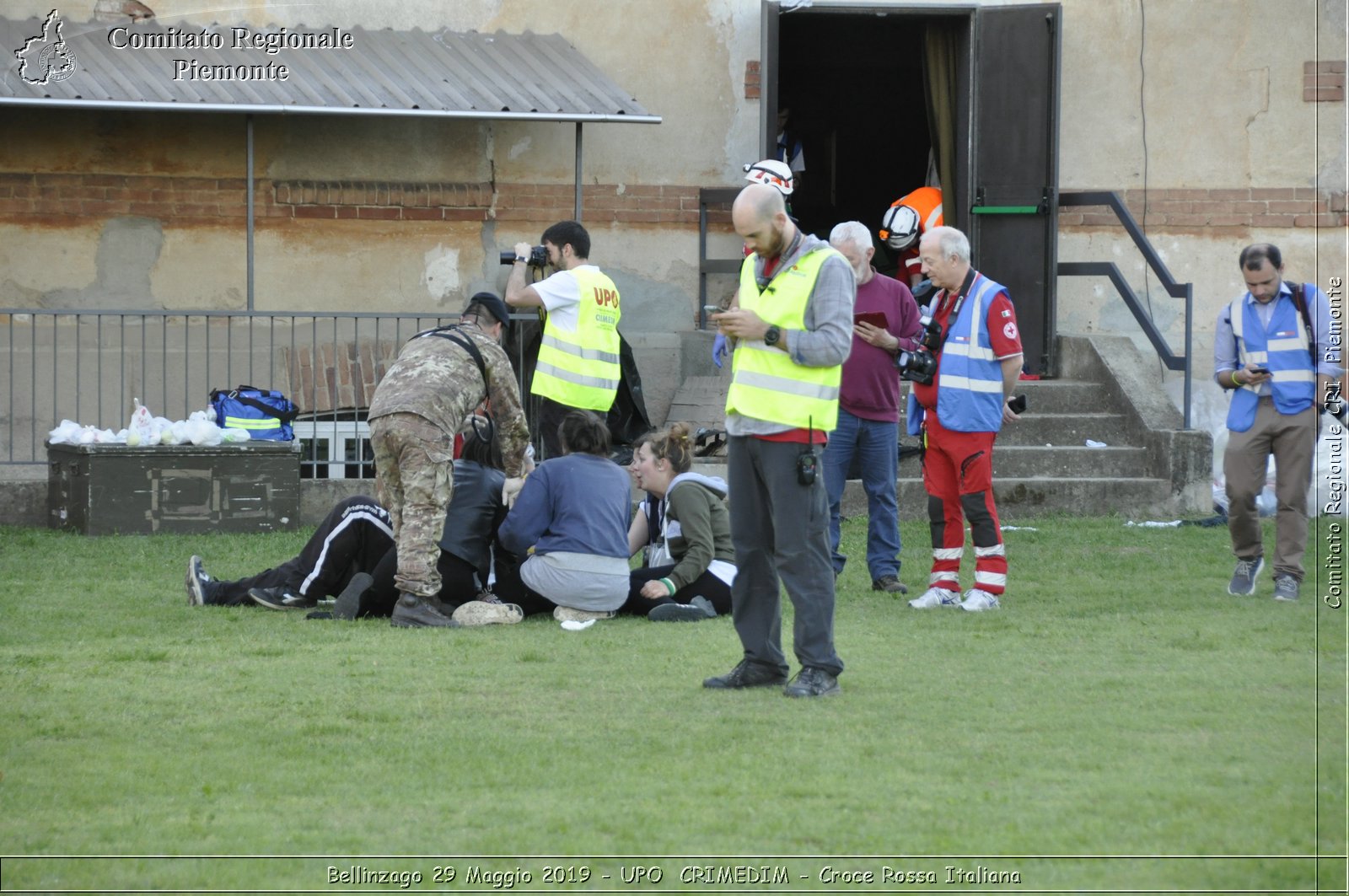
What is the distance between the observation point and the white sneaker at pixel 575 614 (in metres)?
7.34

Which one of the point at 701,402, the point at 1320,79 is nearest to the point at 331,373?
the point at 701,402

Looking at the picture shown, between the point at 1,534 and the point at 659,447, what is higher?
the point at 659,447

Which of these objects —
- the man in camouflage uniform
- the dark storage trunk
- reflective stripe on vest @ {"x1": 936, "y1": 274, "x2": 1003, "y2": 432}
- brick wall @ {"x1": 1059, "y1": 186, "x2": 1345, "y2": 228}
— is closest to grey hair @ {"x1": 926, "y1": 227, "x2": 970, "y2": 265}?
reflective stripe on vest @ {"x1": 936, "y1": 274, "x2": 1003, "y2": 432}

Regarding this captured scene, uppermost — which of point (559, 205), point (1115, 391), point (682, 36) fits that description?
point (682, 36)

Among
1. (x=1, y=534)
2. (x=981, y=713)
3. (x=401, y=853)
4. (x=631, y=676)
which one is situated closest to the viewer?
(x=401, y=853)

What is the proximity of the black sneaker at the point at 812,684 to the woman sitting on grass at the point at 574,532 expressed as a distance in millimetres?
1800

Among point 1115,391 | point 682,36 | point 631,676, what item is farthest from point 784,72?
point 631,676

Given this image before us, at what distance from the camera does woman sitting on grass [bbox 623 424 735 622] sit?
24.6 feet

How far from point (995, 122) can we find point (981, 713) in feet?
26.0

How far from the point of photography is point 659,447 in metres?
7.67

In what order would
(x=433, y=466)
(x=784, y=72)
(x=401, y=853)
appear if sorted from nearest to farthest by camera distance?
(x=401, y=853), (x=433, y=466), (x=784, y=72)

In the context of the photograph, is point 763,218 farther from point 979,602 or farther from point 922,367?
point 979,602

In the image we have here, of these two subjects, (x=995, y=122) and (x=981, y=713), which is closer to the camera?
(x=981, y=713)

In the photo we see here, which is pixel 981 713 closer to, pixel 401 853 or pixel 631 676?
pixel 631 676
